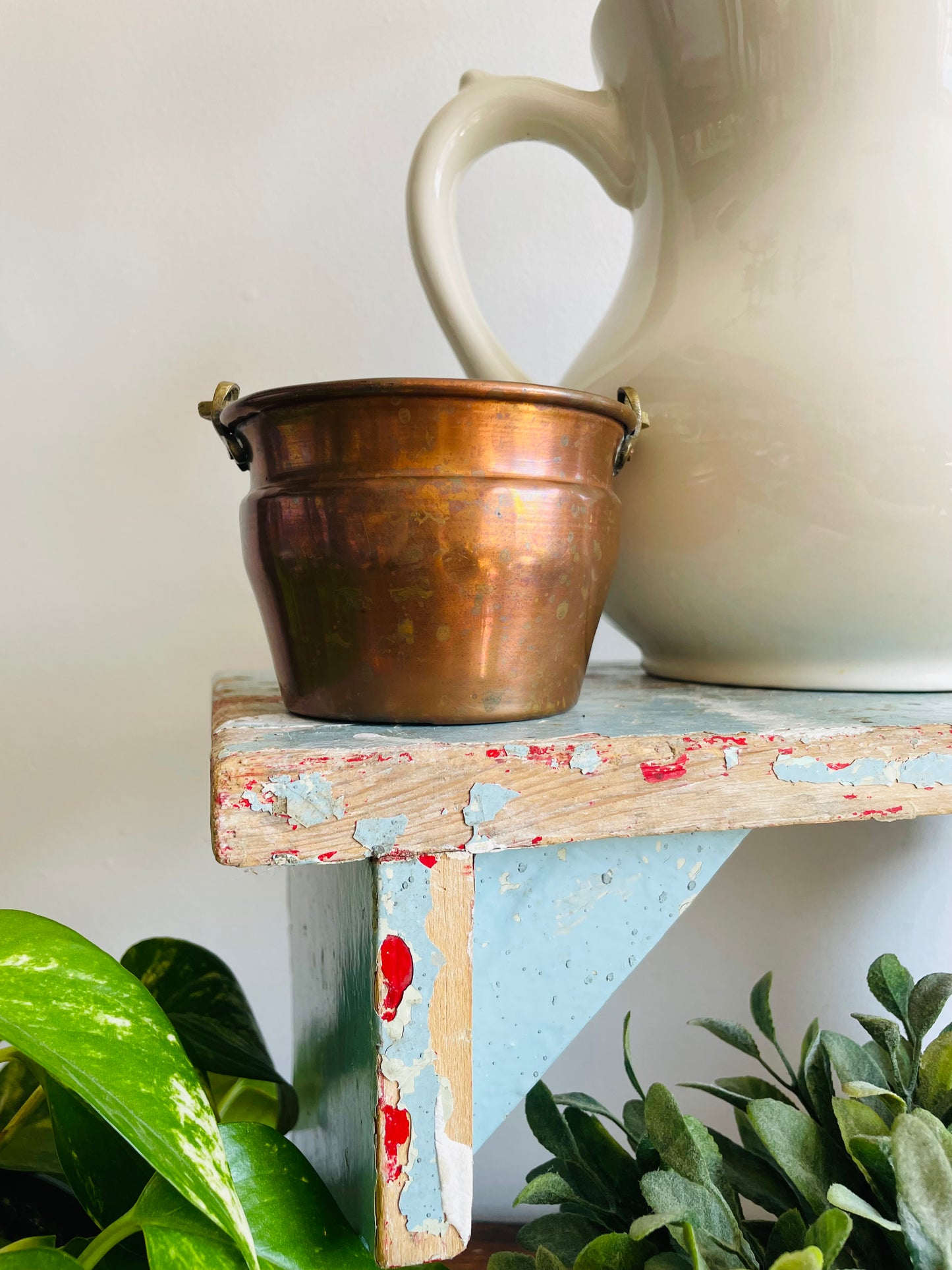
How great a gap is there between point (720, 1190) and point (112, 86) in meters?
0.85

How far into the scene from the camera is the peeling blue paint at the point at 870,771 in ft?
1.05

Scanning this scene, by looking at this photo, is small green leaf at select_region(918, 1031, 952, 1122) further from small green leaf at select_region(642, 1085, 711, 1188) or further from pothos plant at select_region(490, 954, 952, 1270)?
small green leaf at select_region(642, 1085, 711, 1188)

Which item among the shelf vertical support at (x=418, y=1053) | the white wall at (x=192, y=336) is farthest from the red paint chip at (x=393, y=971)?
the white wall at (x=192, y=336)

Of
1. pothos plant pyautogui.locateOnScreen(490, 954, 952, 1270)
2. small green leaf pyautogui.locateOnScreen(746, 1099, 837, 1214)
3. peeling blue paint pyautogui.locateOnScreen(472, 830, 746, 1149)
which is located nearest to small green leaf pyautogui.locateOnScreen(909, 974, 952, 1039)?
pothos plant pyautogui.locateOnScreen(490, 954, 952, 1270)

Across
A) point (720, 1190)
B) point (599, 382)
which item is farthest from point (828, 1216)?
point (599, 382)

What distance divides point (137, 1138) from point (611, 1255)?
23 centimetres

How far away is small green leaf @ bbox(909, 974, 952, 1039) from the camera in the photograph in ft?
1.50

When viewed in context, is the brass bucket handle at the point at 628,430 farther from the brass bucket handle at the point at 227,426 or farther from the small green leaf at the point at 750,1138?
the small green leaf at the point at 750,1138

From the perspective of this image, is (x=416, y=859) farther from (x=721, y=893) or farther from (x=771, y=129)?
(x=721, y=893)

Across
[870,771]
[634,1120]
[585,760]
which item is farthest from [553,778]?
[634,1120]

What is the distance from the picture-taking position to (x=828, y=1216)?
1.06ft

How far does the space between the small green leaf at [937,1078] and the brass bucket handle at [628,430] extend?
324mm

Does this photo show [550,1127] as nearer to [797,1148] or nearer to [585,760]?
[797,1148]

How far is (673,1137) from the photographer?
1.30 feet
